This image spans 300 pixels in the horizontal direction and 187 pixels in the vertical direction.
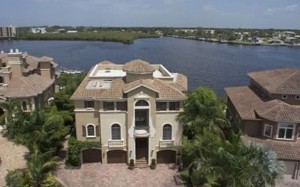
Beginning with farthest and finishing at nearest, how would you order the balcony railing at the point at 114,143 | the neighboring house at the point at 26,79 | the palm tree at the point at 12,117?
the neighboring house at the point at 26,79
the palm tree at the point at 12,117
the balcony railing at the point at 114,143

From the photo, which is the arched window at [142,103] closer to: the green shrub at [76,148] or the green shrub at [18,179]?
the green shrub at [76,148]

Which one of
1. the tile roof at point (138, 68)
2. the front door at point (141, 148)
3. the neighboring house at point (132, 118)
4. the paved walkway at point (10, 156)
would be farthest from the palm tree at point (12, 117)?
the front door at point (141, 148)

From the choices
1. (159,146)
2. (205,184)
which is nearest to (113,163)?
(159,146)

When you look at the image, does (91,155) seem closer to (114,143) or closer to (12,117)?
(114,143)

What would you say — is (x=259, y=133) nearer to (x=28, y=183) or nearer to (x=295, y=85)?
(x=295, y=85)

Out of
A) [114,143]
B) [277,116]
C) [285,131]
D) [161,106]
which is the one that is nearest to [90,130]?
[114,143]

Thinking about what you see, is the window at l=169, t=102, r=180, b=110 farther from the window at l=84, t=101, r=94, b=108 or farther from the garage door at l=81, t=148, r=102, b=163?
the garage door at l=81, t=148, r=102, b=163
